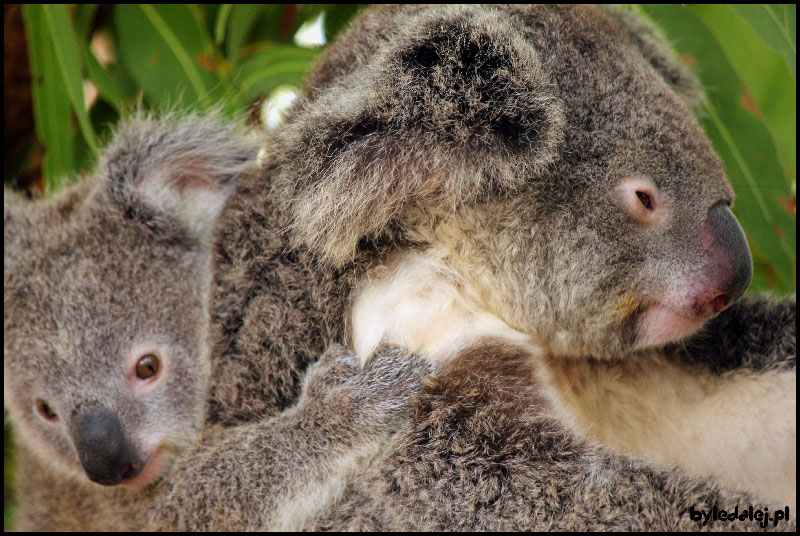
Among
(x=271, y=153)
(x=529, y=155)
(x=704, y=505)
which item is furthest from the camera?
(x=271, y=153)

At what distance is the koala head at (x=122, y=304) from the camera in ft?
7.15

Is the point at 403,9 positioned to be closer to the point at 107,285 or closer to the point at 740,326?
the point at 107,285

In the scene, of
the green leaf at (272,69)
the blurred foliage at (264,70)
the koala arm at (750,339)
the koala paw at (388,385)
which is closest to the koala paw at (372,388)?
the koala paw at (388,385)

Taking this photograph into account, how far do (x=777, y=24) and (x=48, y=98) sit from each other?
8.16 feet

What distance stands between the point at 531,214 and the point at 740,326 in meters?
0.89

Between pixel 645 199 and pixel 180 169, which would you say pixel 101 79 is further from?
pixel 645 199

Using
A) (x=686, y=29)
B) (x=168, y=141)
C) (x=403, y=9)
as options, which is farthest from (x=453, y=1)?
(x=168, y=141)

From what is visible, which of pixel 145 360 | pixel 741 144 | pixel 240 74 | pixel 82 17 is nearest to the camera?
pixel 145 360

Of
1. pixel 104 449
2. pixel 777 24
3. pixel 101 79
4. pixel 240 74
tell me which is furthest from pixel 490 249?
pixel 101 79

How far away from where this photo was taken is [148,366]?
2250 millimetres

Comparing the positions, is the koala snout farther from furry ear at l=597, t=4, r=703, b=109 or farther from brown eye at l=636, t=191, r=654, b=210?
furry ear at l=597, t=4, r=703, b=109

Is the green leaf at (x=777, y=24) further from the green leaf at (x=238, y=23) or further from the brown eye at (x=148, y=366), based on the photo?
the brown eye at (x=148, y=366)

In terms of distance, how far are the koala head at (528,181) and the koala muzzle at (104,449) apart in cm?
80

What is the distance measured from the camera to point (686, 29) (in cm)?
248
